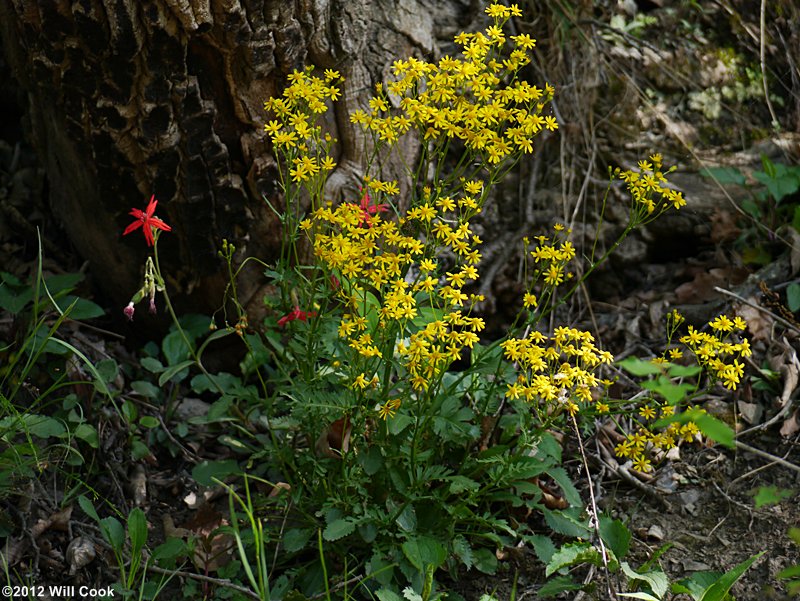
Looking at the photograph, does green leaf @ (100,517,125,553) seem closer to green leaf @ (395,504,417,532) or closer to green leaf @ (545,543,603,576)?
green leaf @ (395,504,417,532)

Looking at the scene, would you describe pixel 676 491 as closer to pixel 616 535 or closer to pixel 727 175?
pixel 616 535

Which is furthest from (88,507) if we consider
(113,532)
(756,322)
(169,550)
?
(756,322)

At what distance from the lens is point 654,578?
2176 mm

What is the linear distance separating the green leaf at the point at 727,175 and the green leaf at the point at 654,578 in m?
1.73

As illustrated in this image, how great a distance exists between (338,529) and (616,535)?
0.73 m

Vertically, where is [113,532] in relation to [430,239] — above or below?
below

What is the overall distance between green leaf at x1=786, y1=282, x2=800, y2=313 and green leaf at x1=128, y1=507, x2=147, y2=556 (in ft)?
7.10

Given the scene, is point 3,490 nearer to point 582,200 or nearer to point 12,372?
point 12,372

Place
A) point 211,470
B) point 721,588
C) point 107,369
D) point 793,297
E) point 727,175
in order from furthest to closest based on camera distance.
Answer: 1. point 727,175
2. point 793,297
3. point 107,369
4. point 211,470
5. point 721,588

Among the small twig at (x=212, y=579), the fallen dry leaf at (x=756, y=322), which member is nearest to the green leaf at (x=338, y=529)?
the small twig at (x=212, y=579)

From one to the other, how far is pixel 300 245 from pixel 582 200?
4.02ft

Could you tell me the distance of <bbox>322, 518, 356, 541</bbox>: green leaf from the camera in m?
2.10

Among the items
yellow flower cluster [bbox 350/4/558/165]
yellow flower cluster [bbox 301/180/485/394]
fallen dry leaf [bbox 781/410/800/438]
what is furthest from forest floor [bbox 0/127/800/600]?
yellow flower cluster [bbox 350/4/558/165]

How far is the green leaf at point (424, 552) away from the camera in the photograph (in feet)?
6.96
